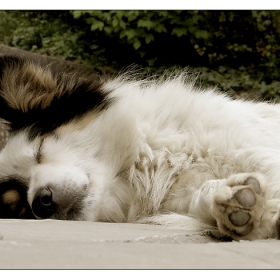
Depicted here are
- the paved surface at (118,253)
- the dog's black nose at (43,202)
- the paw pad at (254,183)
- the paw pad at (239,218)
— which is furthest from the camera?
the dog's black nose at (43,202)

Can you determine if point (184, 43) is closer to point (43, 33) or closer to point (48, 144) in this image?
point (43, 33)

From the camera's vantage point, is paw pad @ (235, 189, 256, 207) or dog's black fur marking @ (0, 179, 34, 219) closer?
paw pad @ (235, 189, 256, 207)

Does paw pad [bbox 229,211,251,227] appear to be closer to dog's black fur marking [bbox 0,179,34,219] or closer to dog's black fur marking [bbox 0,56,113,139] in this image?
dog's black fur marking [bbox 0,179,34,219]

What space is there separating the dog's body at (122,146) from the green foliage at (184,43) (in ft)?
16.1

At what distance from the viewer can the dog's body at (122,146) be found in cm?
290

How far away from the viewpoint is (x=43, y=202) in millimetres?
2855

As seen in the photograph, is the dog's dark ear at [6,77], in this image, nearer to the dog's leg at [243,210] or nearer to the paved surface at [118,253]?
the paved surface at [118,253]

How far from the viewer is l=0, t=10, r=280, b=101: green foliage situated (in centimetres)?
835

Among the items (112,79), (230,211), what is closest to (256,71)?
(112,79)

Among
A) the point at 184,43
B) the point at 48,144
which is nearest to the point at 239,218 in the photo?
the point at 48,144

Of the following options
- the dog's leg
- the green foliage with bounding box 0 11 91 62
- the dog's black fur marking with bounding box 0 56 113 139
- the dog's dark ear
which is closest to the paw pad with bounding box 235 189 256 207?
the dog's leg

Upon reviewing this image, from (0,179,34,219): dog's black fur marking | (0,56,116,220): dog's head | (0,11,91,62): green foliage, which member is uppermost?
(0,11,91,62): green foliage

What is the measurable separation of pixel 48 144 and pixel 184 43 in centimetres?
620

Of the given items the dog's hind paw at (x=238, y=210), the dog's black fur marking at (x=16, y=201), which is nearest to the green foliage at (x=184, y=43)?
the dog's black fur marking at (x=16, y=201)
